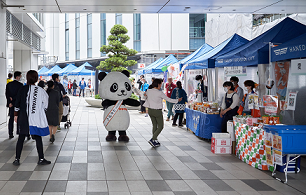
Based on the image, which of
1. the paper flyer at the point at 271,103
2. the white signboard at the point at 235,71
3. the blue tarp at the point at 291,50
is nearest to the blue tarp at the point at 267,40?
the white signboard at the point at 235,71

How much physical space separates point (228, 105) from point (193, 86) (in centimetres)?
581

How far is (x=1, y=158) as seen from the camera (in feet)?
21.9

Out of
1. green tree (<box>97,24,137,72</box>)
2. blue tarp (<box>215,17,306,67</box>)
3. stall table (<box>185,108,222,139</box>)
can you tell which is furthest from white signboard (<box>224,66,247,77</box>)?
green tree (<box>97,24,137,72</box>)

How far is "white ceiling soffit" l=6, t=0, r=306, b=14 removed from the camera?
33.8 feet

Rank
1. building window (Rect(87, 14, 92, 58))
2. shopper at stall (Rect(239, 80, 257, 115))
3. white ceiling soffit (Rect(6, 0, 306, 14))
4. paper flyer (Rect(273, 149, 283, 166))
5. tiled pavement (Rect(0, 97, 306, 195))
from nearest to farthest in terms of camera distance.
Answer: tiled pavement (Rect(0, 97, 306, 195)), paper flyer (Rect(273, 149, 283, 166)), shopper at stall (Rect(239, 80, 257, 115)), white ceiling soffit (Rect(6, 0, 306, 14)), building window (Rect(87, 14, 92, 58))

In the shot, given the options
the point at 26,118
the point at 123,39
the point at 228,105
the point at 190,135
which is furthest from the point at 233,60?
the point at 123,39

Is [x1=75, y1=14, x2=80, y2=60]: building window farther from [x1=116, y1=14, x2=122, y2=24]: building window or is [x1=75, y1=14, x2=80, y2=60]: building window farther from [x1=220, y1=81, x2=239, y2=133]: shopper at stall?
[x1=220, y1=81, x2=239, y2=133]: shopper at stall

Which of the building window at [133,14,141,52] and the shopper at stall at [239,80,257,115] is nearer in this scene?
the shopper at stall at [239,80,257,115]

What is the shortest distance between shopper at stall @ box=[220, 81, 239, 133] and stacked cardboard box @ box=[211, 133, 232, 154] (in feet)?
2.95

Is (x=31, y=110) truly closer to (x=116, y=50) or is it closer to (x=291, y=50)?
(x=291, y=50)

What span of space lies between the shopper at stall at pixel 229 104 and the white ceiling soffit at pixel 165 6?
3.52 meters

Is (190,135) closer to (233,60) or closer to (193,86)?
(233,60)

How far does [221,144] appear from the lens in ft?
24.4

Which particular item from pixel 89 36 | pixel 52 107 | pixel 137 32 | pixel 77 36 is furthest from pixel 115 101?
pixel 77 36
